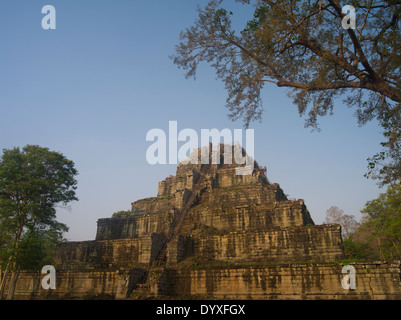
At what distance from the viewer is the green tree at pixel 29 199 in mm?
19922

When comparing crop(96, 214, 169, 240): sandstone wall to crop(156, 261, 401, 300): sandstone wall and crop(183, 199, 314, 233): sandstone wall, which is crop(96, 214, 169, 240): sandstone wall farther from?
crop(156, 261, 401, 300): sandstone wall

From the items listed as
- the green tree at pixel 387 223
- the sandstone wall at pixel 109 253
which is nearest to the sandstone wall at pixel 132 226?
the sandstone wall at pixel 109 253

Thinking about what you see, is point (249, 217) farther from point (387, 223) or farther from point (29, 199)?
point (29, 199)

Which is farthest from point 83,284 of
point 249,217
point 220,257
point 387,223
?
point 387,223

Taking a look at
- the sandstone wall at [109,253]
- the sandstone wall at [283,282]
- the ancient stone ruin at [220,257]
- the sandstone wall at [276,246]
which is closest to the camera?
the sandstone wall at [283,282]

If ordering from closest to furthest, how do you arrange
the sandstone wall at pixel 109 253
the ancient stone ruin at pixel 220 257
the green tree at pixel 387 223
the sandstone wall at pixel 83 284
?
the ancient stone ruin at pixel 220 257
the sandstone wall at pixel 83 284
the sandstone wall at pixel 109 253
the green tree at pixel 387 223

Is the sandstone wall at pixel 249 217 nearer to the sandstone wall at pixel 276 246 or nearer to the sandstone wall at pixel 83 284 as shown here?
the sandstone wall at pixel 276 246

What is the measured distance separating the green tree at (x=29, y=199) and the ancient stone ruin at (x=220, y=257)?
9.52 feet

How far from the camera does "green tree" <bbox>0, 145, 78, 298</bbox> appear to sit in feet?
65.4

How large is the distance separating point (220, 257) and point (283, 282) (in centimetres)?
533

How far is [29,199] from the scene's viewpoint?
21.4 metres
